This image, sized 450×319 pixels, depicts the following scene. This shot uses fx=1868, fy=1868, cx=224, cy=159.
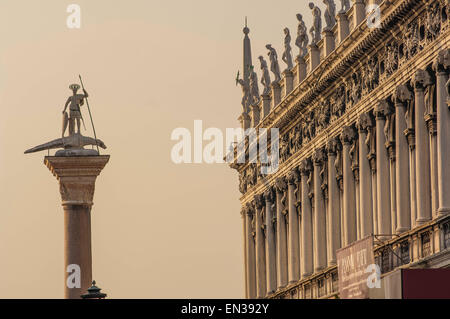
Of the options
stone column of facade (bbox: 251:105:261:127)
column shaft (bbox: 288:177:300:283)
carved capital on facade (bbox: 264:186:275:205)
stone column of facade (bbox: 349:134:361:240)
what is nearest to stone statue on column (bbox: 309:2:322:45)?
column shaft (bbox: 288:177:300:283)

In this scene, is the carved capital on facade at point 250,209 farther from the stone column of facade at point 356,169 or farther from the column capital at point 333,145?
the stone column of facade at point 356,169

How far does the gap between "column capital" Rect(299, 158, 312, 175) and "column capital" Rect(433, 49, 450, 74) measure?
965 inches

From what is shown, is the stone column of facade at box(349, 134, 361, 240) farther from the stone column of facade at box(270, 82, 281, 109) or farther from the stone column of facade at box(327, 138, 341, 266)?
the stone column of facade at box(270, 82, 281, 109)

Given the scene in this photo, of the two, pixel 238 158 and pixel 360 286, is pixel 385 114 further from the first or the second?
pixel 238 158

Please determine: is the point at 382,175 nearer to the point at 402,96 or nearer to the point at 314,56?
the point at 402,96

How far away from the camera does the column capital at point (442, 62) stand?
61078 mm

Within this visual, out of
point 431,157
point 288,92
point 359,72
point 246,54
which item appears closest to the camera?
point 431,157

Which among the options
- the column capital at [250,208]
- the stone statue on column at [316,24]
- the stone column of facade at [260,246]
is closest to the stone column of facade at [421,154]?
the stone statue on column at [316,24]

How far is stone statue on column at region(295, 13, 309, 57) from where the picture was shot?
89125mm

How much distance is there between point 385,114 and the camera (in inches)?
2788

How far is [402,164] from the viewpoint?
68438 millimetres
